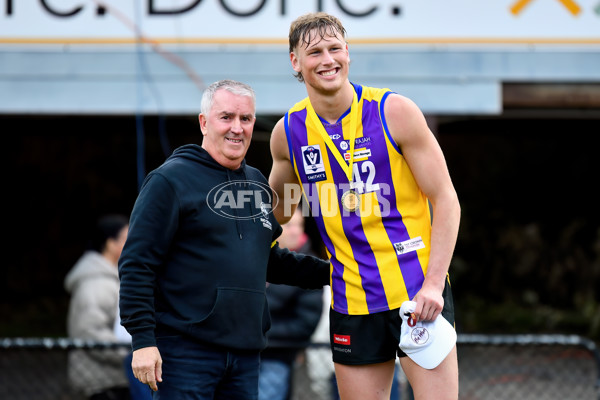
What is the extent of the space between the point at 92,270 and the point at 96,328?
360 millimetres

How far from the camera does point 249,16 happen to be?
223 inches

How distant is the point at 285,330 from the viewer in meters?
4.99

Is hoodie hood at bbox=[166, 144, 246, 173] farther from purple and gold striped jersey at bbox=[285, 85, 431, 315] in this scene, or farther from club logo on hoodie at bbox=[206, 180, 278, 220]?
purple and gold striped jersey at bbox=[285, 85, 431, 315]

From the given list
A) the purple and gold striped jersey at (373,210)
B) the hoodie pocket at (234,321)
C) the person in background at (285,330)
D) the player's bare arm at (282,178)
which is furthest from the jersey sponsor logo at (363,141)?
the person in background at (285,330)

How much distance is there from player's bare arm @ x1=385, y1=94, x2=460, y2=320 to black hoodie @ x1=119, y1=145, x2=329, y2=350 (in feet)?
2.09

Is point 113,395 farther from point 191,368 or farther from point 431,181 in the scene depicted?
point 431,181

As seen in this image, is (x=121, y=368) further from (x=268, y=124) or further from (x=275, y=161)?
(x=268, y=124)

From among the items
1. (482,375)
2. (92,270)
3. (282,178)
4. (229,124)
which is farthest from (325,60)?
(482,375)

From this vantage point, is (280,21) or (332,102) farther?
(280,21)

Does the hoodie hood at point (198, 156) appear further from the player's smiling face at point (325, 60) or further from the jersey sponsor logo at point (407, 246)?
the jersey sponsor logo at point (407, 246)

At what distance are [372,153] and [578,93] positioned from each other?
3350 millimetres

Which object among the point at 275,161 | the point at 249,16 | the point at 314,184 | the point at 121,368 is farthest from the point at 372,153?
the point at 249,16

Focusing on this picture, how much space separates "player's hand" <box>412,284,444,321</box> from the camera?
9.39ft

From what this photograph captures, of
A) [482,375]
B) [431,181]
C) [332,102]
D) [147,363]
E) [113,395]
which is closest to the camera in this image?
[147,363]
